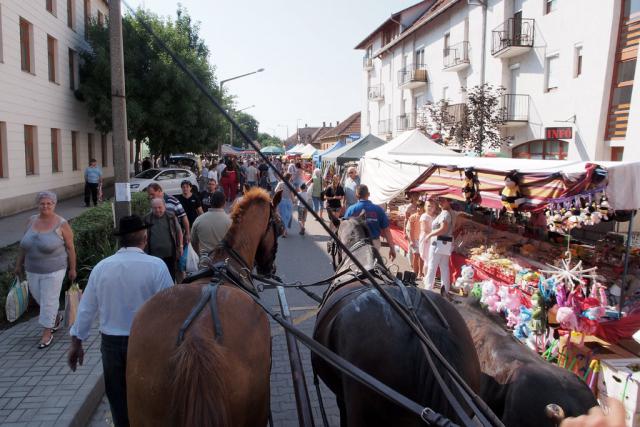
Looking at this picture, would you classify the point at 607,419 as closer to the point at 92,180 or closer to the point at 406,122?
the point at 92,180

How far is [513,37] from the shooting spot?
18.7m

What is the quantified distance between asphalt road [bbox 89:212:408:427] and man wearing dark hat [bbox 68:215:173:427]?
50.5 inches

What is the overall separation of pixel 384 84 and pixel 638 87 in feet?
83.5

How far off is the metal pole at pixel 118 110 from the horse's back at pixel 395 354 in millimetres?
4942

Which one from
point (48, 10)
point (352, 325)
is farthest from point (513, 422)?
point (48, 10)

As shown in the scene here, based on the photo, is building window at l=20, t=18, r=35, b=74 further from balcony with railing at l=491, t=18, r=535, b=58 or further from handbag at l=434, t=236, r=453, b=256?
balcony with railing at l=491, t=18, r=535, b=58

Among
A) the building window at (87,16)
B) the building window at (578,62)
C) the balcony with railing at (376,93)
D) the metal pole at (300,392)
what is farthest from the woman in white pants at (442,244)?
the balcony with railing at (376,93)

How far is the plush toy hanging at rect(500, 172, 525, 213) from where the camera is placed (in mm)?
6379

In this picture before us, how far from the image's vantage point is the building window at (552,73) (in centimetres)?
1733

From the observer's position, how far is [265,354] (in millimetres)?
2779

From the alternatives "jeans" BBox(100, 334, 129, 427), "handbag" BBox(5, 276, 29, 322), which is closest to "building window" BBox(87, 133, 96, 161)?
"handbag" BBox(5, 276, 29, 322)

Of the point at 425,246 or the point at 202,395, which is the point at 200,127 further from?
the point at 202,395

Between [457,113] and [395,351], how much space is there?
65.0 feet

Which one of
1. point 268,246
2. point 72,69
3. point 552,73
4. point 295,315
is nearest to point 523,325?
point 295,315
